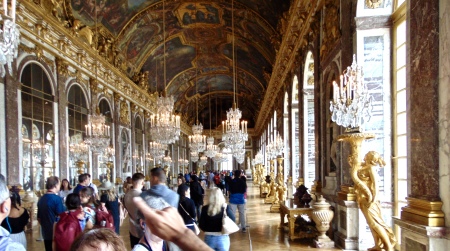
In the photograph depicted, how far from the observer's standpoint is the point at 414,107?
4.57 m

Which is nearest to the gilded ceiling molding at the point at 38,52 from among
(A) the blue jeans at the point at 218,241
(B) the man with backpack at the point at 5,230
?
(A) the blue jeans at the point at 218,241

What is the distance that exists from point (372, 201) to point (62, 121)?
1156 cm

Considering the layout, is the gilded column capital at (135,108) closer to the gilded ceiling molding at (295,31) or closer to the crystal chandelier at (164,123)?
the gilded ceiling molding at (295,31)

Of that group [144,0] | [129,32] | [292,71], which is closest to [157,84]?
[129,32]

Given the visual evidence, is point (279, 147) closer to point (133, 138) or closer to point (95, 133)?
point (95, 133)

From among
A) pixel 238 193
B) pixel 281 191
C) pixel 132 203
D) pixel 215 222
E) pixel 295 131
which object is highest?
pixel 295 131

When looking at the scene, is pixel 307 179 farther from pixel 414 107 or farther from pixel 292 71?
pixel 414 107

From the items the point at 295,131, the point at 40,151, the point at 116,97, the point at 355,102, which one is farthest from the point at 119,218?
the point at 116,97

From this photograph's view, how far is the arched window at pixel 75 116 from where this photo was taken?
14.2m

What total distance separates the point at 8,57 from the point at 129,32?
646 inches

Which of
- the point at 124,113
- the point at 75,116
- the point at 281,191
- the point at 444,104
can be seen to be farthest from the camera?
the point at 124,113

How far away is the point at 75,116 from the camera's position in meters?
14.8

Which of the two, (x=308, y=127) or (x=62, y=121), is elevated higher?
(x=62, y=121)

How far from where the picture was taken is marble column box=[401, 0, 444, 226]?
13.7 ft
